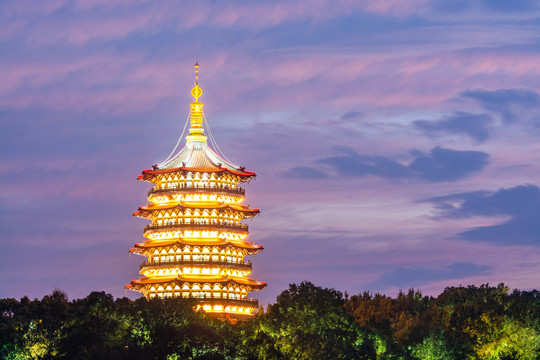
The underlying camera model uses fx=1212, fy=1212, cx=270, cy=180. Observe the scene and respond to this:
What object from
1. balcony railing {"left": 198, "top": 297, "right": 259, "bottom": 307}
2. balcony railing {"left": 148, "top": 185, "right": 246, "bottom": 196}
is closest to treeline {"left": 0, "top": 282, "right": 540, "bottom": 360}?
balcony railing {"left": 198, "top": 297, "right": 259, "bottom": 307}

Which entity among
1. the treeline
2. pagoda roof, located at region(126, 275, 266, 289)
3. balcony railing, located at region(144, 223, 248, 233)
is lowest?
the treeline

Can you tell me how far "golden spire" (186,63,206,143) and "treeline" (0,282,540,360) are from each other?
35.4 metres

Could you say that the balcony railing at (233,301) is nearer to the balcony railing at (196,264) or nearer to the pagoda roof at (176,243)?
the balcony railing at (196,264)

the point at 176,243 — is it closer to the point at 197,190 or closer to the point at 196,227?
the point at 196,227

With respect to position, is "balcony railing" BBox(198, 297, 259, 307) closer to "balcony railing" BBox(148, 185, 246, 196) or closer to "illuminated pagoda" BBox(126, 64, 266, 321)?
"illuminated pagoda" BBox(126, 64, 266, 321)

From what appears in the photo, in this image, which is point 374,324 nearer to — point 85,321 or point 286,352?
point 286,352

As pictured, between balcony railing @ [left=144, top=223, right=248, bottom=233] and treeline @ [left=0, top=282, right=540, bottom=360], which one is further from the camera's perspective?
balcony railing @ [left=144, top=223, right=248, bottom=233]

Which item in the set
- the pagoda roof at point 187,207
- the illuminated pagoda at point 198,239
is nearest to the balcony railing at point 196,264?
the illuminated pagoda at point 198,239

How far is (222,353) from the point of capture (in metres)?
112

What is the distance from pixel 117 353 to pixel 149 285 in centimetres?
4252

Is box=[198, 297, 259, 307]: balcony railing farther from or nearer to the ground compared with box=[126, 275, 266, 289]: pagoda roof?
nearer to the ground

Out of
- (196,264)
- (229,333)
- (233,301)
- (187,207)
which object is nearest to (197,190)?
(187,207)

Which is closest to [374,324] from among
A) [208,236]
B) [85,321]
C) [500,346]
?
[500,346]

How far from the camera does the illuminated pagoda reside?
488ft
